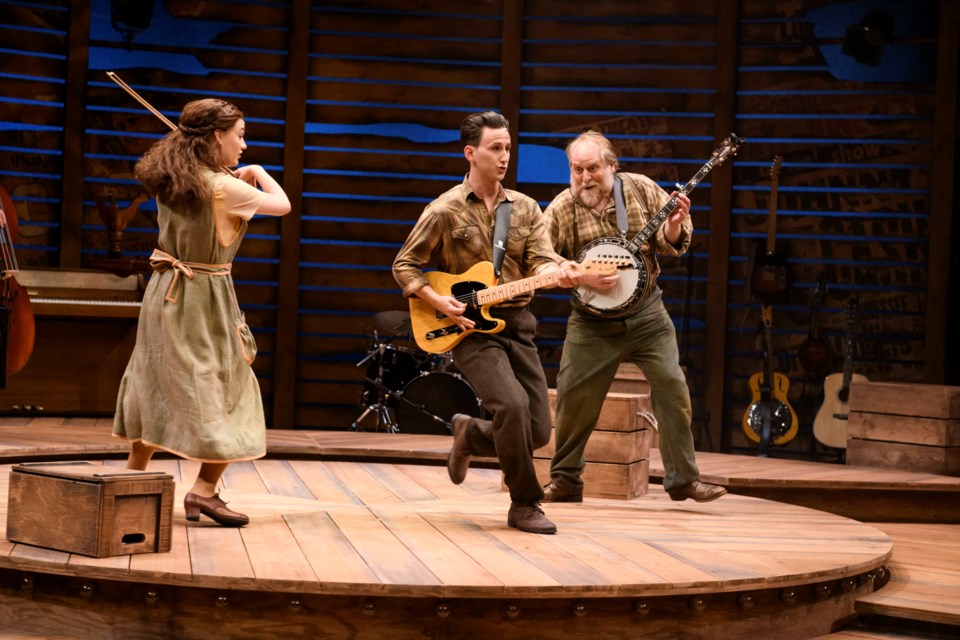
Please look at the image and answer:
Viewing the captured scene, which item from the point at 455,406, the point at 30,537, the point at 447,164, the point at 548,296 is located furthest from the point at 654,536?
the point at 447,164

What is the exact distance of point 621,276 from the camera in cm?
549

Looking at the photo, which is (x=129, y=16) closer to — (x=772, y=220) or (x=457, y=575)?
(x=772, y=220)

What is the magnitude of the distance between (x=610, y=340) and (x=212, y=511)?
2.01 metres

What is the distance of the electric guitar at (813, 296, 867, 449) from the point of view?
8.90 m

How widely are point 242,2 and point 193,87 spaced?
782 mm

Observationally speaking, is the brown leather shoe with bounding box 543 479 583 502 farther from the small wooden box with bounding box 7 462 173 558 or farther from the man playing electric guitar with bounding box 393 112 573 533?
the small wooden box with bounding box 7 462 173 558

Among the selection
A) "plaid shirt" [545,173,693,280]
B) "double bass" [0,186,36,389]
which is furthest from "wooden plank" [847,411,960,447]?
"double bass" [0,186,36,389]

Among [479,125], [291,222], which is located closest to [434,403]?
[291,222]

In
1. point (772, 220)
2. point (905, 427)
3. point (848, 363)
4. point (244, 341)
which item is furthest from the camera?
point (772, 220)

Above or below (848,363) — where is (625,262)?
above

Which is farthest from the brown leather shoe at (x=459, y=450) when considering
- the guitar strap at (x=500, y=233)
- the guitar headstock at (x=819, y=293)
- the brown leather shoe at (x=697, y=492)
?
the guitar headstock at (x=819, y=293)

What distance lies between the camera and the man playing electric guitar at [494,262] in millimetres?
4797

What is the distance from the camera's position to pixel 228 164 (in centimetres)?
462

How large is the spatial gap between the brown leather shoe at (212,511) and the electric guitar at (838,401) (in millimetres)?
5483
